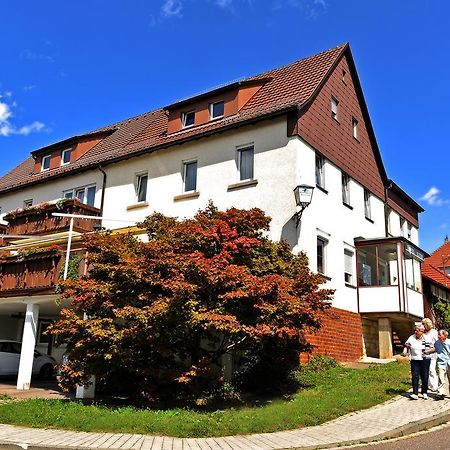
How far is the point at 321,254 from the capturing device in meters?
18.9

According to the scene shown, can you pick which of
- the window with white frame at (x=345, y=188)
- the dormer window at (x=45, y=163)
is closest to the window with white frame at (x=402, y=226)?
the window with white frame at (x=345, y=188)

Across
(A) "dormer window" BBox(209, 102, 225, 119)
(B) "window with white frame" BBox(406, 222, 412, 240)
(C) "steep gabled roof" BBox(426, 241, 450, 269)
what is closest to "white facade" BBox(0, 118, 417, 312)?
(A) "dormer window" BBox(209, 102, 225, 119)

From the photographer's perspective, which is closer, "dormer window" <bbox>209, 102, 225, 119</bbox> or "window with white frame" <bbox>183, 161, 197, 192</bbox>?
"window with white frame" <bbox>183, 161, 197, 192</bbox>

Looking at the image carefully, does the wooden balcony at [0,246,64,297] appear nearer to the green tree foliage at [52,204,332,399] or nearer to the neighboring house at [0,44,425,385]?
the neighboring house at [0,44,425,385]

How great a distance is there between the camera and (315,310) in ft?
41.6

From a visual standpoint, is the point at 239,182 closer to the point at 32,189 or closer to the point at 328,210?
the point at 328,210

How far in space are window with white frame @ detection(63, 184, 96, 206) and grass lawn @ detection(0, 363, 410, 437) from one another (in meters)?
13.3

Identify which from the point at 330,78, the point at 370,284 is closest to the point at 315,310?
the point at 370,284

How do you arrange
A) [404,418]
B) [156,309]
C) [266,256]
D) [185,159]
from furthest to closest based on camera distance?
[185,159], [266,256], [156,309], [404,418]

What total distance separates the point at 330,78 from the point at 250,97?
3.32 metres

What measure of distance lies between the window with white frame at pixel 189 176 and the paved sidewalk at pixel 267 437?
1221 cm

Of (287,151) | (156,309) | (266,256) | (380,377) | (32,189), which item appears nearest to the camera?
(156,309)

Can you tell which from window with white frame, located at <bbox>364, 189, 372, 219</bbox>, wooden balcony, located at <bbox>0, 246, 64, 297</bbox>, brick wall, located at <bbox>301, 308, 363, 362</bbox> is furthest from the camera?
window with white frame, located at <bbox>364, 189, 372, 219</bbox>

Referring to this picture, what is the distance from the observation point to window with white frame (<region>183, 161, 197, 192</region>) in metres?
21.0
